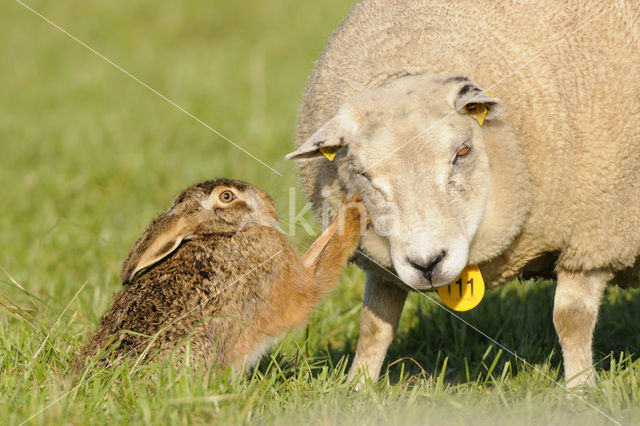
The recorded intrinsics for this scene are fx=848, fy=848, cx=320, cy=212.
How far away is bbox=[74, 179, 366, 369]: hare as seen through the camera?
3369 millimetres

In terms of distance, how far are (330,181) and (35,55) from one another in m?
10.5

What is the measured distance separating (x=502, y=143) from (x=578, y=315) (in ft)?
2.95

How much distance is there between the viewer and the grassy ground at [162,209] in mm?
3264

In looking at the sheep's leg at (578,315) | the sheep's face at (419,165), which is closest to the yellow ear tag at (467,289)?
the sheep's face at (419,165)

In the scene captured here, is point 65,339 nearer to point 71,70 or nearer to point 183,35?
point 71,70

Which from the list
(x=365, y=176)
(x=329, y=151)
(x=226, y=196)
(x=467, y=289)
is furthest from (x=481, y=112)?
(x=226, y=196)

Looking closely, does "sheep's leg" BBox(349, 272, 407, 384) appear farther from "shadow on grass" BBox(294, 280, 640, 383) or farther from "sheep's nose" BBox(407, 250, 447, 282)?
"sheep's nose" BBox(407, 250, 447, 282)

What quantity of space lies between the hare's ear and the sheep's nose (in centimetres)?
99

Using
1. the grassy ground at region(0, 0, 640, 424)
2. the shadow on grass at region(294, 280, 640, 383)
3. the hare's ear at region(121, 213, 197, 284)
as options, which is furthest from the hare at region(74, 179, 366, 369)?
the shadow on grass at region(294, 280, 640, 383)

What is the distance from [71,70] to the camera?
1226 cm

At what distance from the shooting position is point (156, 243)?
3467mm

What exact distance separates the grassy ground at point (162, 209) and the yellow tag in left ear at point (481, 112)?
1053 mm

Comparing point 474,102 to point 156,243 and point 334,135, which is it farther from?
point 156,243

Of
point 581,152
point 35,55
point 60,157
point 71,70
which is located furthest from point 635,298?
point 35,55
